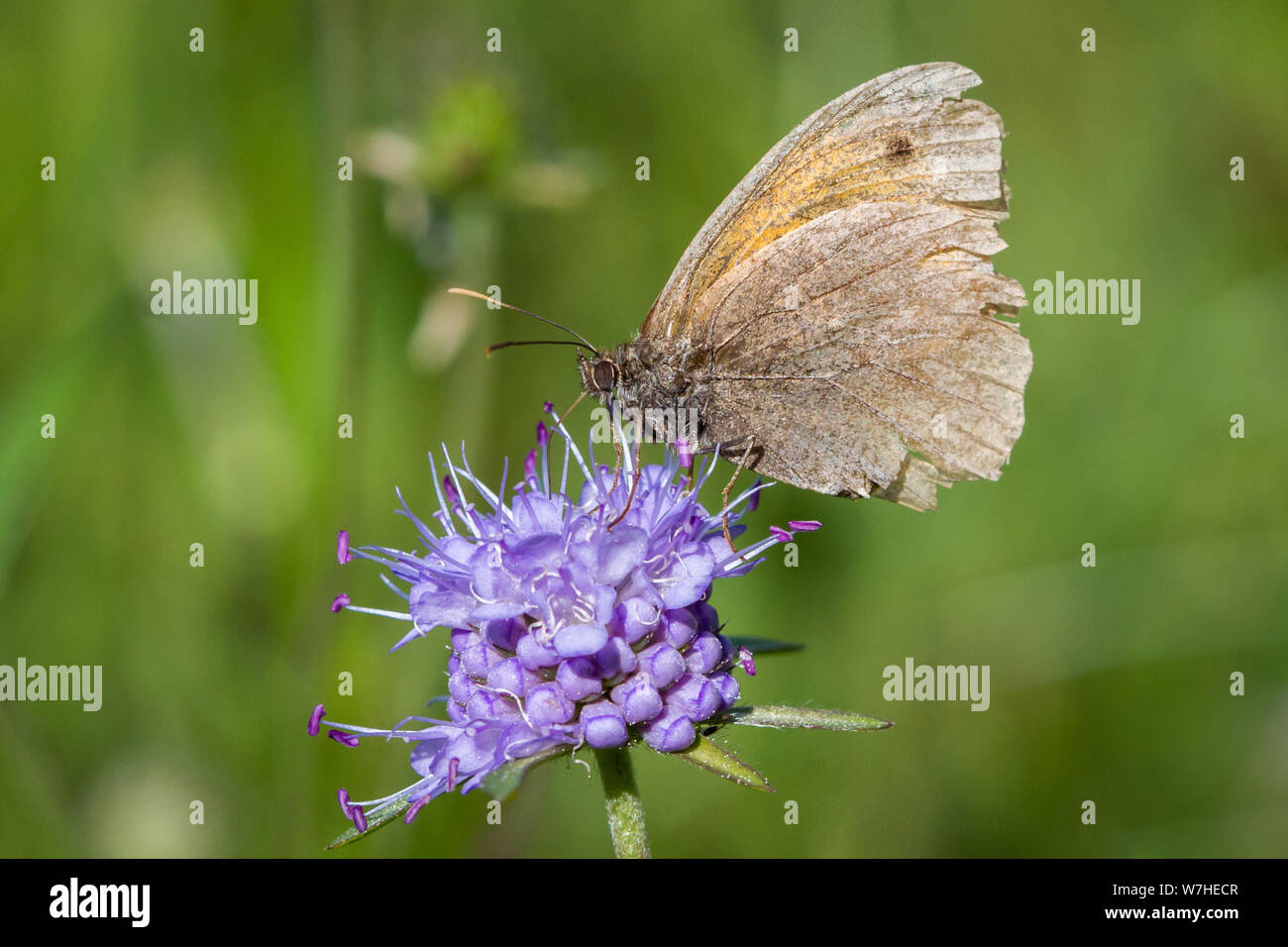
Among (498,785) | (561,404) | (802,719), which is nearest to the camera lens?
(498,785)

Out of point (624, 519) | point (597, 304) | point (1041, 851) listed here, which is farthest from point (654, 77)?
point (1041, 851)

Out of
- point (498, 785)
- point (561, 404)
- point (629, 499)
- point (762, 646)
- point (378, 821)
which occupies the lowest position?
point (378, 821)

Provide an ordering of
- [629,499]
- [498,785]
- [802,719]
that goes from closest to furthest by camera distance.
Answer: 1. [498,785]
2. [802,719]
3. [629,499]

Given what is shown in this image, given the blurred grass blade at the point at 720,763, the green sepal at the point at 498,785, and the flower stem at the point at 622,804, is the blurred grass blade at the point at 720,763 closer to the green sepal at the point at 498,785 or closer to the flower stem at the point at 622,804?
the flower stem at the point at 622,804

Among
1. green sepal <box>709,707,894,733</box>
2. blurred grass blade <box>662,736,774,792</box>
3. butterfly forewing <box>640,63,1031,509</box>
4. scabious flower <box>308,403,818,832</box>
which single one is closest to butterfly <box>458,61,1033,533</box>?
butterfly forewing <box>640,63,1031,509</box>

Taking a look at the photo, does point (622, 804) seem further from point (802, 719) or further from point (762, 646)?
point (762, 646)

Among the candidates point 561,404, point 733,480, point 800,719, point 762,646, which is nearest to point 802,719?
point 800,719
